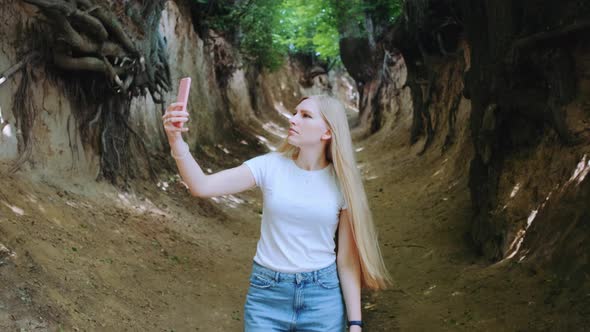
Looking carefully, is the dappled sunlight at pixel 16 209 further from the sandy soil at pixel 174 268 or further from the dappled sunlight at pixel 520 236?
the dappled sunlight at pixel 520 236

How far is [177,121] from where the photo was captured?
7.17ft

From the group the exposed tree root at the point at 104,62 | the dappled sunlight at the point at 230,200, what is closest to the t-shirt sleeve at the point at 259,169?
the exposed tree root at the point at 104,62

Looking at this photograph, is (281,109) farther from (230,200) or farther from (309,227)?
(309,227)

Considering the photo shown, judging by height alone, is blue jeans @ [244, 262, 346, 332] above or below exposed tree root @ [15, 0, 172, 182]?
below

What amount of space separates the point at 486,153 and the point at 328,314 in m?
4.68

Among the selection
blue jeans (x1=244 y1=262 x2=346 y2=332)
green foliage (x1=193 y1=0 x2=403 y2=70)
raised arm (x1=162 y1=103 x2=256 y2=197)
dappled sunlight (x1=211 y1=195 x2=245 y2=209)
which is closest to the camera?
raised arm (x1=162 y1=103 x2=256 y2=197)

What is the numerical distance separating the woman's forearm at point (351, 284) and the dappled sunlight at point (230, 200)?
23.0 ft

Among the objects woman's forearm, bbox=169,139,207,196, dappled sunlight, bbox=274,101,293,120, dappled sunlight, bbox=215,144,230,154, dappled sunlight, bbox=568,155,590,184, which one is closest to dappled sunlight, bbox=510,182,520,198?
dappled sunlight, bbox=568,155,590,184

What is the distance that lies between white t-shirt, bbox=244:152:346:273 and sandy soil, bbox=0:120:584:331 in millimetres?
2141

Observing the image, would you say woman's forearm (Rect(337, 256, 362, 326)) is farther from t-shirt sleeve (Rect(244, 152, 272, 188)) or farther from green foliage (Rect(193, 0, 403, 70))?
green foliage (Rect(193, 0, 403, 70))

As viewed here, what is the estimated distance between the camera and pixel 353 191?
2396 mm

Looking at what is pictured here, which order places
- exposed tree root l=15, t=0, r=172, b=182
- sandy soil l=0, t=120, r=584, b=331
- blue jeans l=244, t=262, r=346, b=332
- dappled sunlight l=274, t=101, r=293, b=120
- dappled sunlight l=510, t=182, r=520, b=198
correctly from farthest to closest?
dappled sunlight l=274, t=101, r=293, b=120 → exposed tree root l=15, t=0, r=172, b=182 → dappled sunlight l=510, t=182, r=520, b=198 → sandy soil l=0, t=120, r=584, b=331 → blue jeans l=244, t=262, r=346, b=332

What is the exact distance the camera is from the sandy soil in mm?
4324

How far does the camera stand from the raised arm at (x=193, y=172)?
86.2 inches
